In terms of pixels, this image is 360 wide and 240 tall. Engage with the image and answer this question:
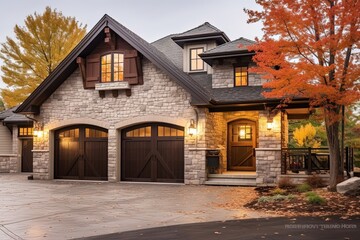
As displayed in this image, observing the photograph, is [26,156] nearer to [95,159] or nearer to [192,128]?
[95,159]

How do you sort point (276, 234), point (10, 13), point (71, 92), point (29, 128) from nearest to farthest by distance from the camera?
point (276, 234)
point (71, 92)
point (29, 128)
point (10, 13)

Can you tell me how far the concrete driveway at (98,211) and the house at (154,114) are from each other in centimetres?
305

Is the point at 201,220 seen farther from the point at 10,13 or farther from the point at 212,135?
the point at 10,13

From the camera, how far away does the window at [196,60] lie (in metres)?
20.4

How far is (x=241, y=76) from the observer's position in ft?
60.3

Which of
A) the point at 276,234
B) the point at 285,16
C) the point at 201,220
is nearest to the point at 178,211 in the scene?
the point at 201,220

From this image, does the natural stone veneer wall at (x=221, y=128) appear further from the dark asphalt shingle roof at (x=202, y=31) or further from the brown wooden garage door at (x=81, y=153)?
the brown wooden garage door at (x=81, y=153)

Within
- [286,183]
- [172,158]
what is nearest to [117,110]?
[172,158]

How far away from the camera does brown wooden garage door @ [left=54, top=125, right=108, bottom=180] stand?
757 inches

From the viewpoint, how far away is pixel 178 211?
1003 cm

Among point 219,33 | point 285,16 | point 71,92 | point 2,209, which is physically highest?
point 219,33

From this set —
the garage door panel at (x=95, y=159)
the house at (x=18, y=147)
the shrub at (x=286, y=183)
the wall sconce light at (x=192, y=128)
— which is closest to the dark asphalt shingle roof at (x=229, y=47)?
the wall sconce light at (x=192, y=128)

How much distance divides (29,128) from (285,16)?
18.8 metres

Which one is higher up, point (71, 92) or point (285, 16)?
point (285, 16)
